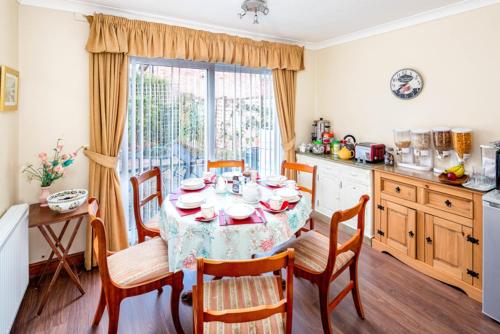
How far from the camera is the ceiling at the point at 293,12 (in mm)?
2564

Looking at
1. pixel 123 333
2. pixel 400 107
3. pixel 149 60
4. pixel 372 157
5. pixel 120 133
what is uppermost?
pixel 149 60

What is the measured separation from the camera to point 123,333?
186 centimetres

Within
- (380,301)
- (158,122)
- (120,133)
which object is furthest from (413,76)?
(120,133)

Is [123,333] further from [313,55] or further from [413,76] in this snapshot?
[313,55]

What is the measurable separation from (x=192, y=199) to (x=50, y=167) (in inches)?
58.5

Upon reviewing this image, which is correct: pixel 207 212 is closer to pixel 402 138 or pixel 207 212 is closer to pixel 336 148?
pixel 402 138

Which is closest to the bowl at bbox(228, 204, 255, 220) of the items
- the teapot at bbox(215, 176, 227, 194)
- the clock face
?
the teapot at bbox(215, 176, 227, 194)

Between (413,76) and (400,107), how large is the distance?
0.36 metres

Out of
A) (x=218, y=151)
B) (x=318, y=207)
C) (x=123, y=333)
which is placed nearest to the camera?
(x=123, y=333)

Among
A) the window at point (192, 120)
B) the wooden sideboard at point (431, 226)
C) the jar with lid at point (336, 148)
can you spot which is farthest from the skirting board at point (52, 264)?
the jar with lid at point (336, 148)

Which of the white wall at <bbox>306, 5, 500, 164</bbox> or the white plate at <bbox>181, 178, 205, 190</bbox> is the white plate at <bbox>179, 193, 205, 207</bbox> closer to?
the white plate at <bbox>181, 178, 205, 190</bbox>

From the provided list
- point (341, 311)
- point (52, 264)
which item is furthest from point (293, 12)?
point (52, 264)

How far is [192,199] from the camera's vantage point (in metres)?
1.99

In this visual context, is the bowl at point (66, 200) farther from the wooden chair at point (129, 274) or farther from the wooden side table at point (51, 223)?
the wooden chair at point (129, 274)
